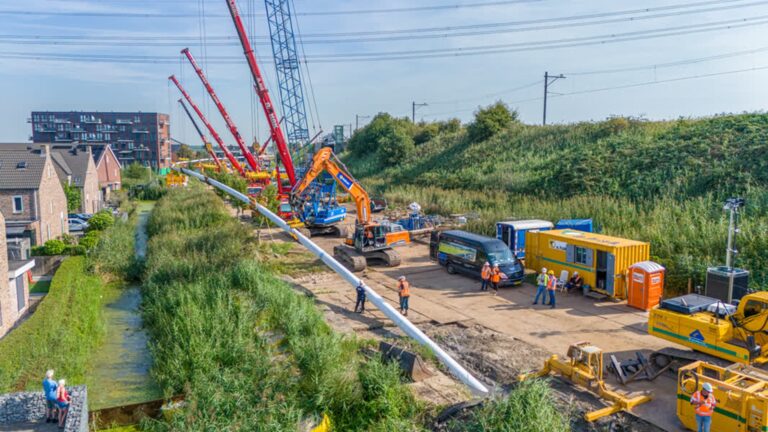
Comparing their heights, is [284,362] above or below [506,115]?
below

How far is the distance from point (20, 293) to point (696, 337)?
21855mm

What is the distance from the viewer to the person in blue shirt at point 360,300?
18075 millimetres

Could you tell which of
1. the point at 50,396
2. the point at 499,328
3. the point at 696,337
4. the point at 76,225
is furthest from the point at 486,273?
the point at 76,225

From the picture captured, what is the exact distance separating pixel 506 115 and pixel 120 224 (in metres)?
37.4

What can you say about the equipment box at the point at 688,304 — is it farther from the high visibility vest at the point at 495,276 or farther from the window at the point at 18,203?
the window at the point at 18,203

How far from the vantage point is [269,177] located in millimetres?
51250

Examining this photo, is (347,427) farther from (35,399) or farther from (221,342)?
(35,399)

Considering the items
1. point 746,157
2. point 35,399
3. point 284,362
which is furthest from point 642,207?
point 35,399

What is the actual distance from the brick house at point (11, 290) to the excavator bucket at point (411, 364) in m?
13.1

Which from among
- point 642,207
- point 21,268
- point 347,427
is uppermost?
point 642,207

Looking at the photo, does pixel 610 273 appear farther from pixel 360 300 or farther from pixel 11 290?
pixel 11 290

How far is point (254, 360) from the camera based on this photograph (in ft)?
45.7

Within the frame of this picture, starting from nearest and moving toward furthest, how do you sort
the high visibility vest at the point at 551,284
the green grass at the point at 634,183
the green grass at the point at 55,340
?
the green grass at the point at 55,340 → the high visibility vest at the point at 551,284 → the green grass at the point at 634,183

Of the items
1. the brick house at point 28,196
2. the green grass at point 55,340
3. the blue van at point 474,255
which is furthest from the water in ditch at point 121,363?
the blue van at point 474,255
